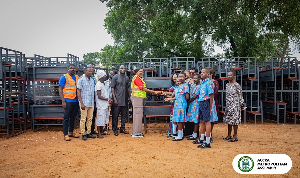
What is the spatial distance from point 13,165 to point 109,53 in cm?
2396

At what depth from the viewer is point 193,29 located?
18.0m

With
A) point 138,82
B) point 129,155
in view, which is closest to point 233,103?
point 138,82

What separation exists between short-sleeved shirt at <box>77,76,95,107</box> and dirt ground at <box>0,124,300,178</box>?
105 cm

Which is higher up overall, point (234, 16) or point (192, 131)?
point (234, 16)

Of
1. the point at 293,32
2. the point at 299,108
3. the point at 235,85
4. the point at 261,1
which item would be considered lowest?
the point at 299,108

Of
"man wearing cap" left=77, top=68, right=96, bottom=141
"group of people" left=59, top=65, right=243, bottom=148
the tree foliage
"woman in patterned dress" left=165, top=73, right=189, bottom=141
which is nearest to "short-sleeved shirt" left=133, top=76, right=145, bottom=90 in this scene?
"group of people" left=59, top=65, right=243, bottom=148

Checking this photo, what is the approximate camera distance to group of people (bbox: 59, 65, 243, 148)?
5883 millimetres

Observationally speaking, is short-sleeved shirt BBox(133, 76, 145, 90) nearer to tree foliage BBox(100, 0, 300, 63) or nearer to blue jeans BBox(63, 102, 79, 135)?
blue jeans BBox(63, 102, 79, 135)

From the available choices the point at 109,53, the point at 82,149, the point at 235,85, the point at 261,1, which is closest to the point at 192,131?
the point at 235,85

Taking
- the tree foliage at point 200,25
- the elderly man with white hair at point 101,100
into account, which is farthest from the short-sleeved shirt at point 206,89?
the tree foliage at point 200,25

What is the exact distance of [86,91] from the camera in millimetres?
6777

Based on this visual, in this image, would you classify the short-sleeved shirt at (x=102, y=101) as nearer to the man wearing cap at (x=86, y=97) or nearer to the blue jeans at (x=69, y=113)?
the man wearing cap at (x=86, y=97)

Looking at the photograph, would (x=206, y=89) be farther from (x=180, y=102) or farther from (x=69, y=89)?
(x=69, y=89)

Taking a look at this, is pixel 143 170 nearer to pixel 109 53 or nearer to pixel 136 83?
pixel 136 83
